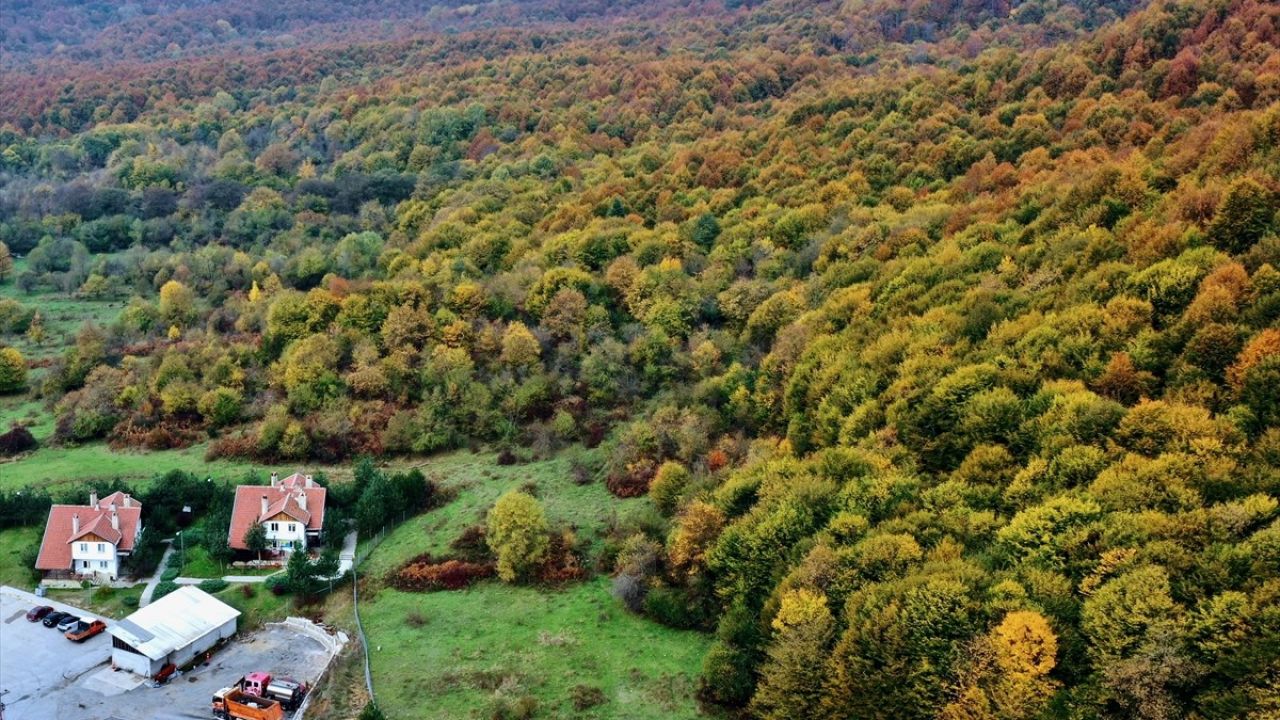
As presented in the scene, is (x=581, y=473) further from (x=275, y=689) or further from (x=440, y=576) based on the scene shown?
(x=275, y=689)

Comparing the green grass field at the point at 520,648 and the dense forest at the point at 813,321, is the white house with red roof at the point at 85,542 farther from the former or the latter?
the green grass field at the point at 520,648

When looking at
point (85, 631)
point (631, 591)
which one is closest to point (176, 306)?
point (85, 631)

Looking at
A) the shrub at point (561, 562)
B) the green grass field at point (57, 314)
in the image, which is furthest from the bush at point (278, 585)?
the green grass field at point (57, 314)

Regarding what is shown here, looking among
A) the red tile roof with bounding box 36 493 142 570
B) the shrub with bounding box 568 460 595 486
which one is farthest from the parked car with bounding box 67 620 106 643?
the shrub with bounding box 568 460 595 486

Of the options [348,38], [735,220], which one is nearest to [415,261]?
[735,220]

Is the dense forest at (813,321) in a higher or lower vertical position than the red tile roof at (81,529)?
higher

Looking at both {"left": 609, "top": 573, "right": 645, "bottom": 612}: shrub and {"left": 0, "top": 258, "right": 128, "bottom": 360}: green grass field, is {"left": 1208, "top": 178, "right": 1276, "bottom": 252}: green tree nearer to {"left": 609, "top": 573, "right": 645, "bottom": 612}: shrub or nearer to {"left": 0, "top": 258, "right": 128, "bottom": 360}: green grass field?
{"left": 609, "top": 573, "right": 645, "bottom": 612}: shrub
